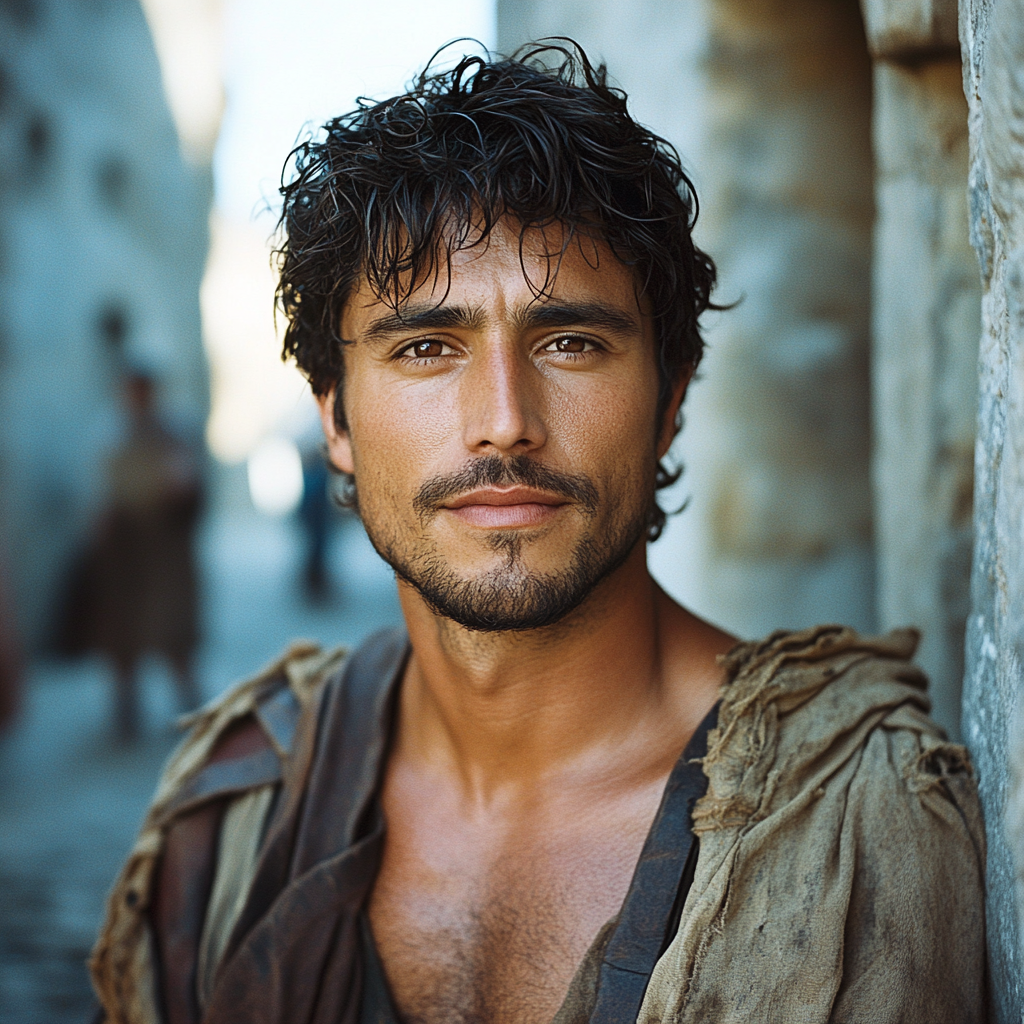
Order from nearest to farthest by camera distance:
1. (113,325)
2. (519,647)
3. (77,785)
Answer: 1. (519,647)
2. (77,785)
3. (113,325)

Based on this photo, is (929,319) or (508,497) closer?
(508,497)

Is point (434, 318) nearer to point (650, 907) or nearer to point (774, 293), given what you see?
point (650, 907)

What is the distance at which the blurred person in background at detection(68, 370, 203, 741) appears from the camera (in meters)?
5.45

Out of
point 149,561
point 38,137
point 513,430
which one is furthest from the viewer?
point 38,137

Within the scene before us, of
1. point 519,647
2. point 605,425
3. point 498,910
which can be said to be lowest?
point 498,910

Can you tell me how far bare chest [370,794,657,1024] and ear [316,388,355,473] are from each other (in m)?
0.67

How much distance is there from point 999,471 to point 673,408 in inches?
31.2

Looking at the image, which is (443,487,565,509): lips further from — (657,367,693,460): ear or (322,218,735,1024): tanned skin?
(657,367,693,460): ear

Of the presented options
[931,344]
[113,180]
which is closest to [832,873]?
[931,344]

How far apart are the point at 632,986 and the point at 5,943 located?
259 cm

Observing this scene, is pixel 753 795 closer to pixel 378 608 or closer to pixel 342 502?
pixel 342 502

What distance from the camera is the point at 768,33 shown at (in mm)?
2521

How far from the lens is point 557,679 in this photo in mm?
1712

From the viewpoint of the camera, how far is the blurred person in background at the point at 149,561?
5453mm
